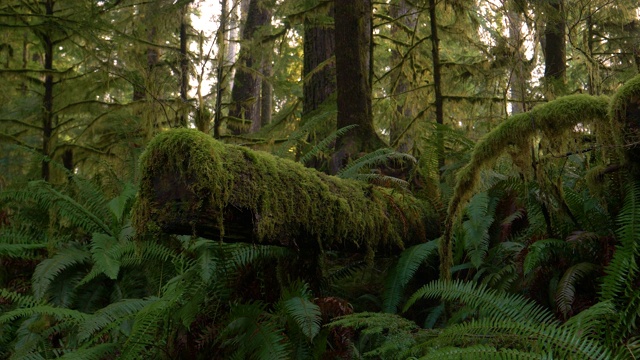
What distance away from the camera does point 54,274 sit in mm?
4184

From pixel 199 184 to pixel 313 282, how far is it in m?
1.28

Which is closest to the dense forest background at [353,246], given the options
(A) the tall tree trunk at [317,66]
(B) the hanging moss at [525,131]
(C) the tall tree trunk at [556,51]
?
(B) the hanging moss at [525,131]

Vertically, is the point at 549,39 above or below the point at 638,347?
above

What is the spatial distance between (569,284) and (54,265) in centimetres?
359

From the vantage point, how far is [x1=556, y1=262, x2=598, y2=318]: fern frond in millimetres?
2668

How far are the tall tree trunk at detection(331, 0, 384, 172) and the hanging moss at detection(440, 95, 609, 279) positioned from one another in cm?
186

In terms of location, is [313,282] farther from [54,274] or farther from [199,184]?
[54,274]

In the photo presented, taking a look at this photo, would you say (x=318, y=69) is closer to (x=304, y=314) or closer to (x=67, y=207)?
(x=67, y=207)

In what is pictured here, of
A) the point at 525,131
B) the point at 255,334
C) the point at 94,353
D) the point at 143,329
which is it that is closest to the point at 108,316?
the point at 94,353

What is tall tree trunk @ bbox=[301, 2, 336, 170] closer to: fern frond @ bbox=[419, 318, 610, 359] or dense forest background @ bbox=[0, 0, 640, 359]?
dense forest background @ bbox=[0, 0, 640, 359]

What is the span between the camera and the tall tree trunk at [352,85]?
502 centimetres

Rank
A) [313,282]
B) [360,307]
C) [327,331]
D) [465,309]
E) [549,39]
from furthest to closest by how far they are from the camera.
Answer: [549,39] → [360,307] → [313,282] → [465,309] → [327,331]

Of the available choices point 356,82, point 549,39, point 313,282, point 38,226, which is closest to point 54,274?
point 38,226

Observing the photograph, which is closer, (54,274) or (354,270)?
(354,270)
